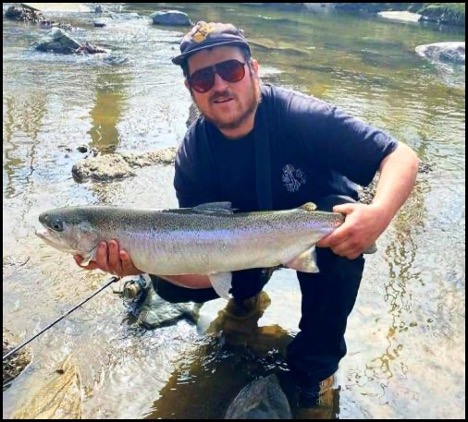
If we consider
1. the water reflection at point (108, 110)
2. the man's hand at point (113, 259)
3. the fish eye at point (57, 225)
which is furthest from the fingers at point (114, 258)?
the water reflection at point (108, 110)

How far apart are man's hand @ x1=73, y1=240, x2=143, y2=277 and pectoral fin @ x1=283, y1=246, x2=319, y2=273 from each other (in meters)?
0.95

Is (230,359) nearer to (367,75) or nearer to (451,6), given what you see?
(367,75)

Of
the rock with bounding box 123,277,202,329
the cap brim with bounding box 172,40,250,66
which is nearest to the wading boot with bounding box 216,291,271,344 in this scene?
the rock with bounding box 123,277,202,329

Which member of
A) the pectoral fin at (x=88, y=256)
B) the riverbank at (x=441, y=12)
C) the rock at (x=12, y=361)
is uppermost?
the riverbank at (x=441, y=12)

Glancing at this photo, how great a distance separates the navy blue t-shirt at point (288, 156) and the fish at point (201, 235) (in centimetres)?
42

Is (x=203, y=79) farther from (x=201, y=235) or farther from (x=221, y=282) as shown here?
(x=221, y=282)

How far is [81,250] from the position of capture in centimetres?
330

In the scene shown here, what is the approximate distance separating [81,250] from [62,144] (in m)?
5.14

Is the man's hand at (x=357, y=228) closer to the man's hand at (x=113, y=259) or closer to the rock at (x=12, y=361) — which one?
the man's hand at (x=113, y=259)

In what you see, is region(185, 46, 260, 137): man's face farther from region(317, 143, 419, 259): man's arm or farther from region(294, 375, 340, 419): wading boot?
region(294, 375, 340, 419): wading boot

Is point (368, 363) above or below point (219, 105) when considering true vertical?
below

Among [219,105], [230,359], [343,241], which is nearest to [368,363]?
[230,359]

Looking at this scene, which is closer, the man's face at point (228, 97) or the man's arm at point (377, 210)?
the man's arm at point (377, 210)

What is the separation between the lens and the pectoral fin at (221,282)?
127 inches
